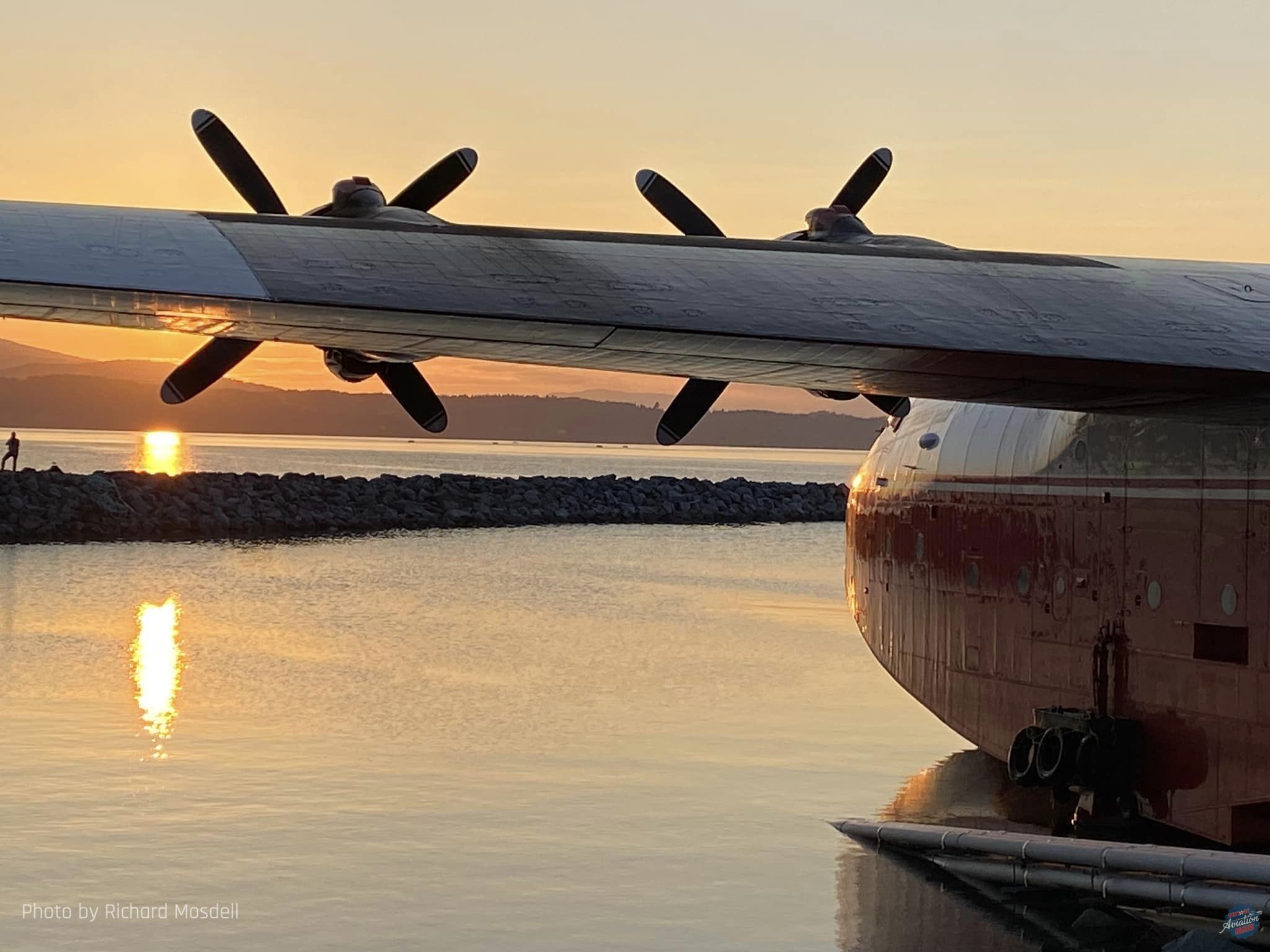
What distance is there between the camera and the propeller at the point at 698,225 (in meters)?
14.4

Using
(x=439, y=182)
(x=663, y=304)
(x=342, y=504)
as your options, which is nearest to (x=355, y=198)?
(x=439, y=182)

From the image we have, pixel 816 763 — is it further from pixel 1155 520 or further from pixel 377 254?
pixel 377 254

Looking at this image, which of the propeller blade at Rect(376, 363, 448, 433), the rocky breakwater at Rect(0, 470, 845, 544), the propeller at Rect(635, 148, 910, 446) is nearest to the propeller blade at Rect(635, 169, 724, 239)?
the propeller at Rect(635, 148, 910, 446)

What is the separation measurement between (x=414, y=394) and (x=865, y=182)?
19.9ft

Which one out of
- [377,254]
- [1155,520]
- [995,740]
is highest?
[377,254]

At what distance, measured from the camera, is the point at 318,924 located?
12188mm

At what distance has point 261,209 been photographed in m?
15.9

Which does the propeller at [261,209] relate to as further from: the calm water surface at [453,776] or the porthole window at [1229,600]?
the porthole window at [1229,600]

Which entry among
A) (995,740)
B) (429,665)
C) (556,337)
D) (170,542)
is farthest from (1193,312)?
(170,542)

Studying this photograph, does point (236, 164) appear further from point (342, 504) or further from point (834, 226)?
point (342, 504)

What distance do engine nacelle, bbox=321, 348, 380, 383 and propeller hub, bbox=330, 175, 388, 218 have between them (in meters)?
1.30

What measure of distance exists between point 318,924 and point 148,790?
482 cm

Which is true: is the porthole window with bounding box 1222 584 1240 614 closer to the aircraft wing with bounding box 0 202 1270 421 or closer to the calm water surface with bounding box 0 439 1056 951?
the aircraft wing with bounding box 0 202 1270 421

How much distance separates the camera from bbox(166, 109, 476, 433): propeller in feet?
46.0
